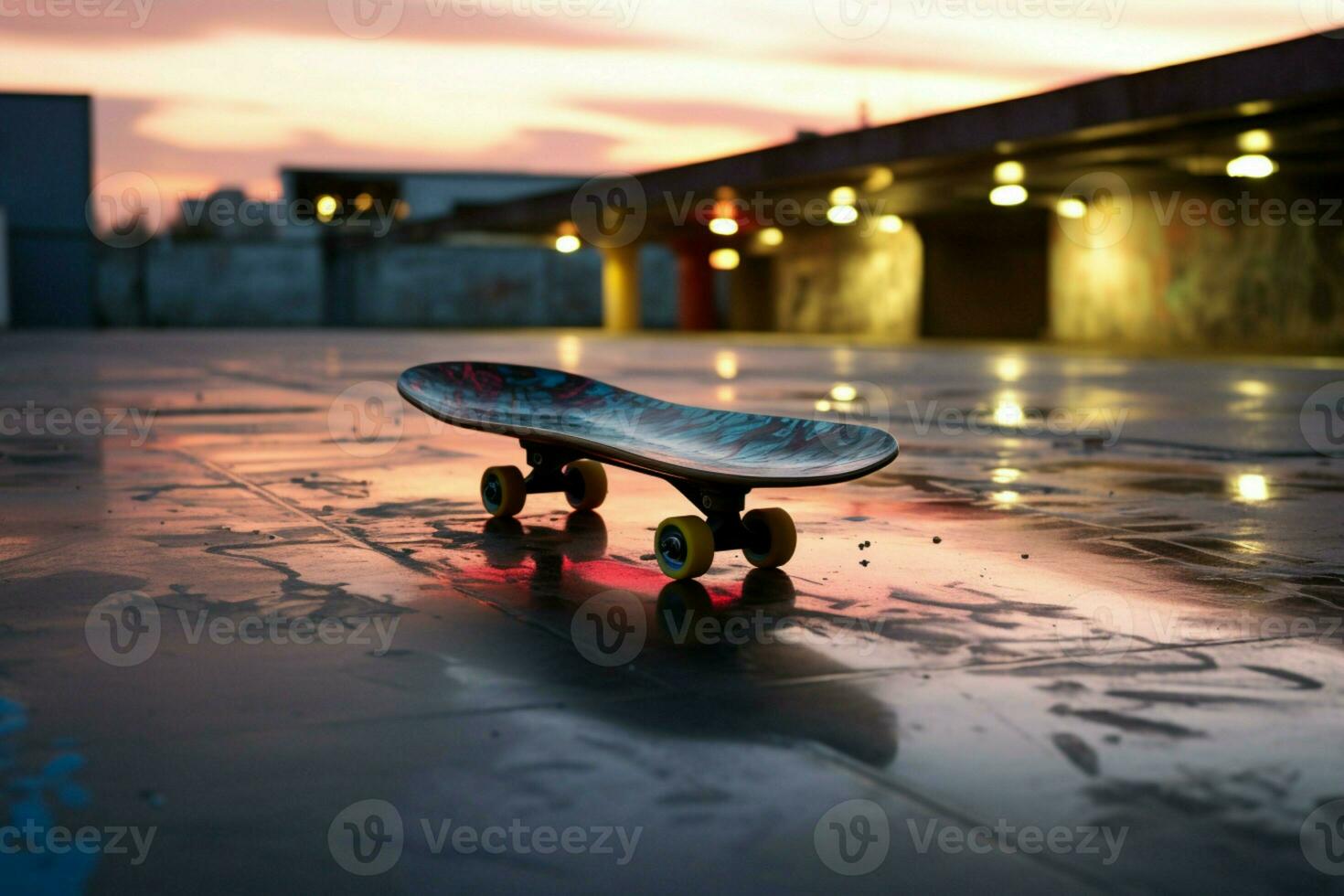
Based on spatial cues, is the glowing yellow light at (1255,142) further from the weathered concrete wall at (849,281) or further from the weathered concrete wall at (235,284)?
the weathered concrete wall at (235,284)

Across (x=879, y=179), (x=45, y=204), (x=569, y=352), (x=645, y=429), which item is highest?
(x=45, y=204)

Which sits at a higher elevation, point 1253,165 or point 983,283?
point 1253,165

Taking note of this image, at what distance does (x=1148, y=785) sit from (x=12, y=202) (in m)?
48.1

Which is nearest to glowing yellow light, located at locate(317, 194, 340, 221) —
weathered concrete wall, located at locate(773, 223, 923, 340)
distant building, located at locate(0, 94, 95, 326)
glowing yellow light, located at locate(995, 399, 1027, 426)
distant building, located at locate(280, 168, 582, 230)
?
distant building, located at locate(280, 168, 582, 230)

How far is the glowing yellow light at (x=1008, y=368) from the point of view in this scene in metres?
16.7

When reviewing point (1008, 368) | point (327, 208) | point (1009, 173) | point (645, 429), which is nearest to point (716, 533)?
point (645, 429)

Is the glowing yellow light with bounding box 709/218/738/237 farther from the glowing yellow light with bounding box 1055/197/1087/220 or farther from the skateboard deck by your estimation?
the skateboard deck

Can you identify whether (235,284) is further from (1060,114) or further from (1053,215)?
(1060,114)

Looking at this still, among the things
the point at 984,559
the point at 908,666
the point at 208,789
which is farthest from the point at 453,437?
the point at 208,789

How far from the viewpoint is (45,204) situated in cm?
4525

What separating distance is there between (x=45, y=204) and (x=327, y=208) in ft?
48.1

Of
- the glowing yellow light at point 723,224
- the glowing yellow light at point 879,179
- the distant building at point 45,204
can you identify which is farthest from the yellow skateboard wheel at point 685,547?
the distant building at point 45,204

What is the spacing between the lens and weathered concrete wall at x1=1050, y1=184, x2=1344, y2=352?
24.0 meters

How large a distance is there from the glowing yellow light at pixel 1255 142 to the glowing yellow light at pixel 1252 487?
43.1 ft
